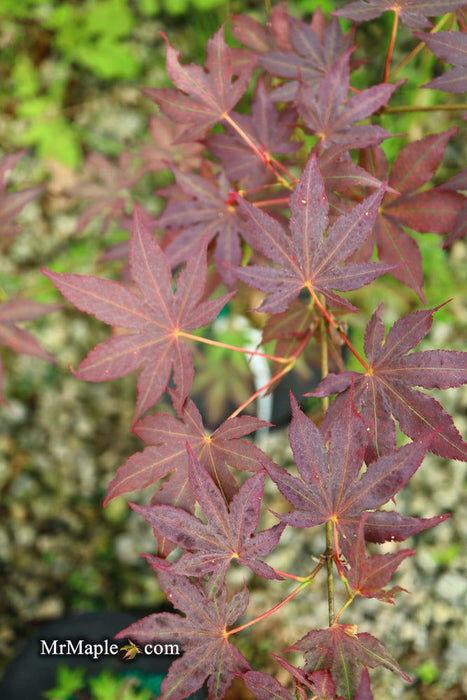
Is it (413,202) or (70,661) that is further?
(70,661)

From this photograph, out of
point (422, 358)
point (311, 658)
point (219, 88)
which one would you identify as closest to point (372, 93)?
point (219, 88)

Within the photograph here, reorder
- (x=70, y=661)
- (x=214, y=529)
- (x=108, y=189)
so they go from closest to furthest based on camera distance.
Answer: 1. (x=214, y=529)
2. (x=108, y=189)
3. (x=70, y=661)

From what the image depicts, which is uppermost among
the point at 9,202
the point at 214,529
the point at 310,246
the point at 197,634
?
the point at 9,202

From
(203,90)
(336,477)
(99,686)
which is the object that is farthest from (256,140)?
(99,686)

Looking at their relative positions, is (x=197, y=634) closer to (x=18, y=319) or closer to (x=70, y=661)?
(x=18, y=319)

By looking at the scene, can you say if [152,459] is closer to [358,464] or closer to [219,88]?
[358,464]

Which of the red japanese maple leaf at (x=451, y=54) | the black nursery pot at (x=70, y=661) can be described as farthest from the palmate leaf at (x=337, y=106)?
the black nursery pot at (x=70, y=661)

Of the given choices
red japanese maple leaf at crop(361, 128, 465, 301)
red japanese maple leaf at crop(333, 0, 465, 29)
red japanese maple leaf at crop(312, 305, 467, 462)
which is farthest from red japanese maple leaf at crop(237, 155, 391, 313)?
red japanese maple leaf at crop(333, 0, 465, 29)

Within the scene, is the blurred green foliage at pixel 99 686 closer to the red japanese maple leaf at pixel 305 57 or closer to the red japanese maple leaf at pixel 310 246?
the red japanese maple leaf at pixel 310 246
